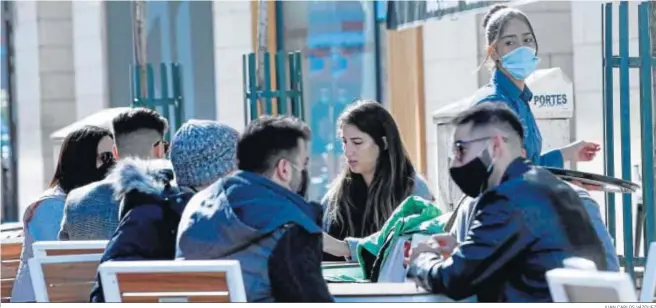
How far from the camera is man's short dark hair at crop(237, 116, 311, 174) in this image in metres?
3.98

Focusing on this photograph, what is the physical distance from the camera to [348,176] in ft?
19.2

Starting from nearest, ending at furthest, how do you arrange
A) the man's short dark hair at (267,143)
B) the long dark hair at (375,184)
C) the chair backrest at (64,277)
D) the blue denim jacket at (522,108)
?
1. the man's short dark hair at (267,143)
2. the chair backrest at (64,277)
3. the blue denim jacket at (522,108)
4. the long dark hair at (375,184)

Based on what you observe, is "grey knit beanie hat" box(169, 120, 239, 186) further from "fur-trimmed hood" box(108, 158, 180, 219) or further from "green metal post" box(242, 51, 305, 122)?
"green metal post" box(242, 51, 305, 122)

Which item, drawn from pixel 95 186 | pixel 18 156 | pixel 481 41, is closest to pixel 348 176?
pixel 95 186

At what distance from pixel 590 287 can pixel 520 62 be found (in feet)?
7.50

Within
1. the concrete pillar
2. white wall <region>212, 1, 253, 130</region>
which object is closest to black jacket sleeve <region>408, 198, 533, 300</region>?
white wall <region>212, 1, 253, 130</region>

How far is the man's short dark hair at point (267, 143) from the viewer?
13.0 ft

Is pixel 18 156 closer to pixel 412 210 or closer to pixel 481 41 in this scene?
pixel 481 41

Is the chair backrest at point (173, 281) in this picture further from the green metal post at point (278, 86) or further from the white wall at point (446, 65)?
the white wall at point (446, 65)

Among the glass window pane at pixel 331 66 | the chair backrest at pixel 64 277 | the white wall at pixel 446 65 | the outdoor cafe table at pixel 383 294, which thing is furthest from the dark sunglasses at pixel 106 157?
the glass window pane at pixel 331 66

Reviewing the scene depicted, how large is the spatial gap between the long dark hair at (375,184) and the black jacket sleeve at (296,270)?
1930 mm

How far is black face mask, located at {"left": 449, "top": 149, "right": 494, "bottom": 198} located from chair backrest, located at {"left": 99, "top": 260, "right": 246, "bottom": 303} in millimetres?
813

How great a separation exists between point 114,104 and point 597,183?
352 inches

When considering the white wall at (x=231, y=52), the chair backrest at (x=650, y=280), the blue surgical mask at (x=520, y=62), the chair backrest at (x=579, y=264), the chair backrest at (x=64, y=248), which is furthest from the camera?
the white wall at (x=231, y=52)
